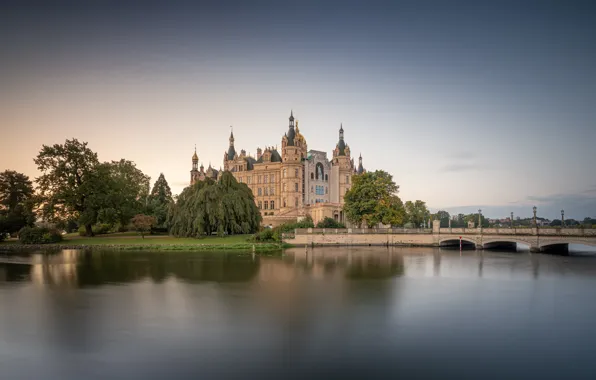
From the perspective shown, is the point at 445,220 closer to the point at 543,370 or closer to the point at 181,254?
the point at 181,254

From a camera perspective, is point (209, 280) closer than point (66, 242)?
Yes

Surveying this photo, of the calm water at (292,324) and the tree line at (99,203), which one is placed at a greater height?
the tree line at (99,203)

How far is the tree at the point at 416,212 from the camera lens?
65.3 m

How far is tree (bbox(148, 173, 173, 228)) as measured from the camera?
174 feet

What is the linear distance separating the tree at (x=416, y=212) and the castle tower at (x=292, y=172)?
18.0 meters

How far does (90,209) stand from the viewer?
45406mm

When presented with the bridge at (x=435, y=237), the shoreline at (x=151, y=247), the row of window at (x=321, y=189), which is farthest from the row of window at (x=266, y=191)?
the shoreline at (x=151, y=247)

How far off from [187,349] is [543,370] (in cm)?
949

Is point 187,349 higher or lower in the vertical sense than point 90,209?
lower

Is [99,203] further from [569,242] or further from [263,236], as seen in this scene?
[569,242]

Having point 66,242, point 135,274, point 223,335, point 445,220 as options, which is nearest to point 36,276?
point 135,274

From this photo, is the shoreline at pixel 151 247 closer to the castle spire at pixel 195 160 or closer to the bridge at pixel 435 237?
the bridge at pixel 435 237

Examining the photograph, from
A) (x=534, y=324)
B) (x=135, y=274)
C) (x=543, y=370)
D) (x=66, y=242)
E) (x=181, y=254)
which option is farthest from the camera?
(x=66, y=242)

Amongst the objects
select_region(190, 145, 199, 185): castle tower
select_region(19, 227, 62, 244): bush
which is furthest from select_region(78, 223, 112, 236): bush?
select_region(190, 145, 199, 185): castle tower
